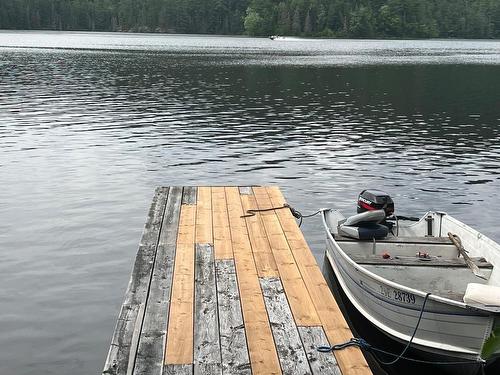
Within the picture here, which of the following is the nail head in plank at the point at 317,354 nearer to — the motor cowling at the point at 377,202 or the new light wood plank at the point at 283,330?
the new light wood plank at the point at 283,330

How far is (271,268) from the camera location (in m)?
9.59

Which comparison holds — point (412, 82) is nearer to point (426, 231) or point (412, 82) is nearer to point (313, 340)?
point (426, 231)

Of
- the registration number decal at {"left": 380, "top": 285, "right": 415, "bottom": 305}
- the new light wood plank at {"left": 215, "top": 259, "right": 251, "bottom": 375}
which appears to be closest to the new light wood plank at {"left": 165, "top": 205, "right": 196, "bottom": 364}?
the new light wood plank at {"left": 215, "top": 259, "right": 251, "bottom": 375}

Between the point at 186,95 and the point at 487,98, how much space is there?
78.2ft

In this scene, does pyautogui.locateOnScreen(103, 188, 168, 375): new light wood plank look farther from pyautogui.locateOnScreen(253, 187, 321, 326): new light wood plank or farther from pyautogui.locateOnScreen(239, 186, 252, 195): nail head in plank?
pyautogui.locateOnScreen(239, 186, 252, 195): nail head in plank

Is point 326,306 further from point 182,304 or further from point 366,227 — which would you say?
point 366,227

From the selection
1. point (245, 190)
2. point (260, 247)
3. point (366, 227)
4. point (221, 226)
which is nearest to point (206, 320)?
point (260, 247)

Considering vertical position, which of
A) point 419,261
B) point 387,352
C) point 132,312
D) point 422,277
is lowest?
point 387,352

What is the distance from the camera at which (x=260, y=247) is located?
34.8 feet

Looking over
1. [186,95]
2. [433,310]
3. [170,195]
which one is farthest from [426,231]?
[186,95]

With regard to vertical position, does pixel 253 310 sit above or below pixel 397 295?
above

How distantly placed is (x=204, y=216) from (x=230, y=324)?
5110 mm

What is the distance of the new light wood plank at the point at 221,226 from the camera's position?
10.3 m

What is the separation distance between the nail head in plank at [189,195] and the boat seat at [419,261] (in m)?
4.46
